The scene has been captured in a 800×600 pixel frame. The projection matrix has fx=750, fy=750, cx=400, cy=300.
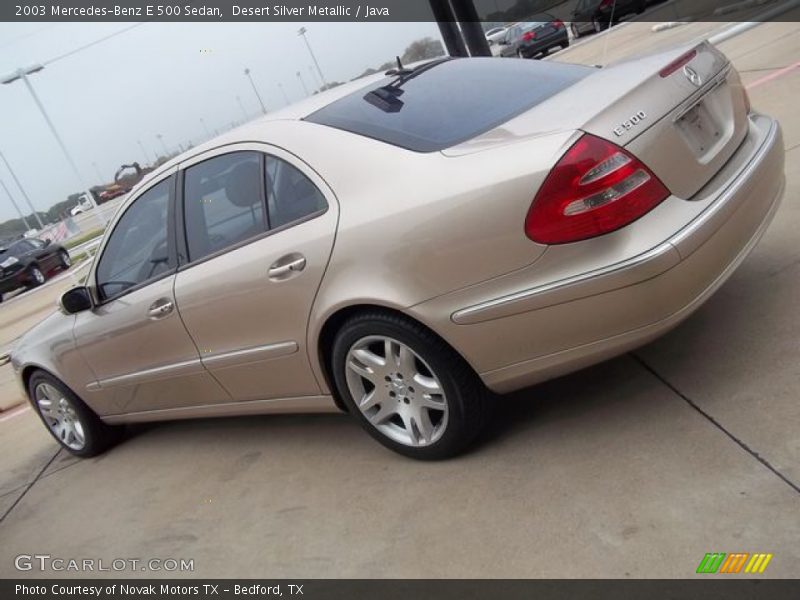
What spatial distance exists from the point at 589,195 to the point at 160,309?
2.18 m

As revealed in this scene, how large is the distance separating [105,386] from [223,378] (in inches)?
44.2

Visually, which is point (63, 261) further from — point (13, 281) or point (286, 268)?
point (286, 268)

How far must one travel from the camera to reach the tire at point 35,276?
20.0 m

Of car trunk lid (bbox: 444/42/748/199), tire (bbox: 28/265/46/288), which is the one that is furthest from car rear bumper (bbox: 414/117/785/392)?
tire (bbox: 28/265/46/288)

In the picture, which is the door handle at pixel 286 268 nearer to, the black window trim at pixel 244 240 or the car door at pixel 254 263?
the car door at pixel 254 263

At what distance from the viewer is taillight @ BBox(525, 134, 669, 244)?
2404 mm

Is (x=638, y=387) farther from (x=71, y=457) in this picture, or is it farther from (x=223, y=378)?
(x=71, y=457)

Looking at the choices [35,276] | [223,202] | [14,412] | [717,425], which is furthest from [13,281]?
[717,425]

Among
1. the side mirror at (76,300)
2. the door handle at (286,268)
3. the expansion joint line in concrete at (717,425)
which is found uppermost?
the side mirror at (76,300)

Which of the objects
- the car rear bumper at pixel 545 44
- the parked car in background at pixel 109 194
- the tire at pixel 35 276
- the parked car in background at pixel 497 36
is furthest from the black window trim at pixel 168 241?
the parked car in background at pixel 109 194

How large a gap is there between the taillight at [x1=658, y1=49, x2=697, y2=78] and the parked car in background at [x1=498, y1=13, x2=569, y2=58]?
20630 millimetres

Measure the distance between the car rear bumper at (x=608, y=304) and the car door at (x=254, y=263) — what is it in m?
0.61

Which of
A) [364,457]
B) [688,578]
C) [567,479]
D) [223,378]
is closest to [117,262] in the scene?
[223,378]

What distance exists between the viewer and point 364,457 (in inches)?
133
